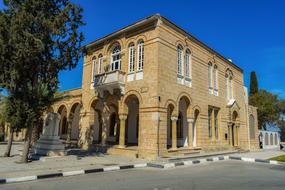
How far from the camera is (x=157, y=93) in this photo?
13.3 meters

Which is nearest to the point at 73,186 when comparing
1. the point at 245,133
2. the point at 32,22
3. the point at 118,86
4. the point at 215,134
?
the point at 32,22

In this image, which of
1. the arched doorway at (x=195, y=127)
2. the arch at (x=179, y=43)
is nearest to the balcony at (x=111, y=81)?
the arch at (x=179, y=43)

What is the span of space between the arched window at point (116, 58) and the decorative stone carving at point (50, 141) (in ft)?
18.0

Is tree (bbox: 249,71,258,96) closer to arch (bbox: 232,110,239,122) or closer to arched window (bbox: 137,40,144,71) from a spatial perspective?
arch (bbox: 232,110,239,122)

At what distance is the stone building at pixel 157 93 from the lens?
539 inches

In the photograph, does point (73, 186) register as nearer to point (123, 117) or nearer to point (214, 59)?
point (123, 117)

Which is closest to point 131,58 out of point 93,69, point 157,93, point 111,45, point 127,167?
point 111,45

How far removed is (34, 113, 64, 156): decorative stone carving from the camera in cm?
1318

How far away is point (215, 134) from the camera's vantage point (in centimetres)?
1902

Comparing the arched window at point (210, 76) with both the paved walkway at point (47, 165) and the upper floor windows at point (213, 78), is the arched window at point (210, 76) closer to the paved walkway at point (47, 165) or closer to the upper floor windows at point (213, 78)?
the upper floor windows at point (213, 78)

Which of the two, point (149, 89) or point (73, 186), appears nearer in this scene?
Result: point (73, 186)

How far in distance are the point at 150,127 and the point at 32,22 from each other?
814 cm

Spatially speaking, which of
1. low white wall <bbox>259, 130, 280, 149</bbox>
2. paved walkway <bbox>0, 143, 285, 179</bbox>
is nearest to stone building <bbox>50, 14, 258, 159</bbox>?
paved walkway <bbox>0, 143, 285, 179</bbox>

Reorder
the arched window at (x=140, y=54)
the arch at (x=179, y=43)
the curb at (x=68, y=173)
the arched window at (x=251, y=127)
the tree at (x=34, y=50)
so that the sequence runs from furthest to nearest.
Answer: the arched window at (x=251, y=127) < the arch at (x=179, y=43) < the arched window at (x=140, y=54) < the tree at (x=34, y=50) < the curb at (x=68, y=173)
